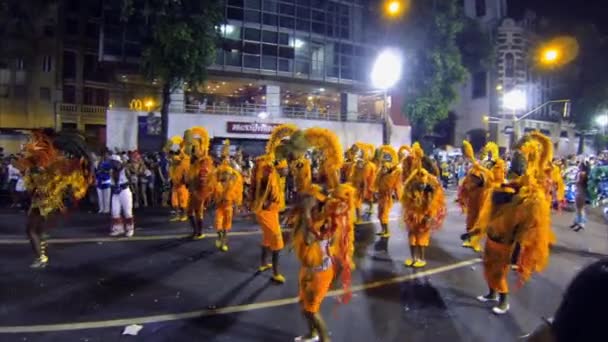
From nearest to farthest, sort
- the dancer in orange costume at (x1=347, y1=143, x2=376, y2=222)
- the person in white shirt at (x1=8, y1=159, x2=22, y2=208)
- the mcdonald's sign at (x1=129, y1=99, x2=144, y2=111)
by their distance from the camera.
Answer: the dancer in orange costume at (x1=347, y1=143, x2=376, y2=222), the person in white shirt at (x1=8, y1=159, x2=22, y2=208), the mcdonald's sign at (x1=129, y1=99, x2=144, y2=111)

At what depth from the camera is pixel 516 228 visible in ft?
17.6

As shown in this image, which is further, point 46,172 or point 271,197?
point 46,172

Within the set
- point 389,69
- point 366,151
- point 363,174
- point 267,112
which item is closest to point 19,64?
point 267,112

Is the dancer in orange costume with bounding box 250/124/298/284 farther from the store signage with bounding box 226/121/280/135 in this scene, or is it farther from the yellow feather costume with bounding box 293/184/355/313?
the store signage with bounding box 226/121/280/135

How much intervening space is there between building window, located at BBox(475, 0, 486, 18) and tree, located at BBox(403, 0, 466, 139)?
12553mm

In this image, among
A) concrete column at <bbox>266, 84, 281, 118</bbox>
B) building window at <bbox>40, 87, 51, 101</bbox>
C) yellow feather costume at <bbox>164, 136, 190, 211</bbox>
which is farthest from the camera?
building window at <bbox>40, 87, 51, 101</bbox>

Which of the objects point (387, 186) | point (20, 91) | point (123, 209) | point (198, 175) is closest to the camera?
point (198, 175)

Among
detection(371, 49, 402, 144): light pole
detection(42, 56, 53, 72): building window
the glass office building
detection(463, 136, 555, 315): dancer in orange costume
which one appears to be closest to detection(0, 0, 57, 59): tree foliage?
detection(42, 56, 53, 72): building window

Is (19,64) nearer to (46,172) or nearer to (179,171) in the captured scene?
(179,171)

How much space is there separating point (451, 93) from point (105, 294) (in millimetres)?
28247

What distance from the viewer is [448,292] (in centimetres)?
633

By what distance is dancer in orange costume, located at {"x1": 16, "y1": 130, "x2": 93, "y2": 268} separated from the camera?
700 centimetres

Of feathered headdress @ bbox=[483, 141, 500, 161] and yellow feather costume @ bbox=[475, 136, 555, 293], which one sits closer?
yellow feather costume @ bbox=[475, 136, 555, 293]

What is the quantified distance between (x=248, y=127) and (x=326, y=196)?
22.4m
